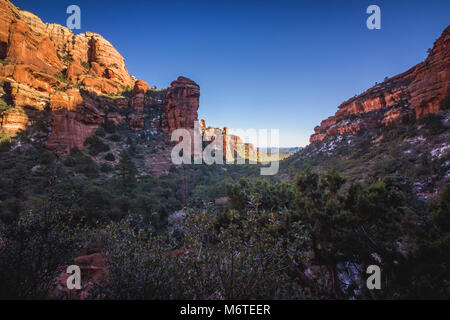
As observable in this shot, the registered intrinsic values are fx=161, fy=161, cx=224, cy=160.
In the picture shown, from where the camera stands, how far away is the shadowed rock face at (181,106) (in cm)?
4109

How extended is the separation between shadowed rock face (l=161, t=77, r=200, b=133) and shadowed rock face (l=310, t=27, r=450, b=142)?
3780 cm

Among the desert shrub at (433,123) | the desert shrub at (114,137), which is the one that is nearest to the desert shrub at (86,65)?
the desert shrub at (114,137)

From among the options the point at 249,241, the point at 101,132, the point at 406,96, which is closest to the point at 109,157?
the point at 101,132

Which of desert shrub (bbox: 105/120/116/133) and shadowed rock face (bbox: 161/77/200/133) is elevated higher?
shadowed rock face (bbox: 161/77/200/133)

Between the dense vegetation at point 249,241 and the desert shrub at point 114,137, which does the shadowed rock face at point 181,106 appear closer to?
the desert shrub at point 114,137

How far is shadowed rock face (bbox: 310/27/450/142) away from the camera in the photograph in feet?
74.4

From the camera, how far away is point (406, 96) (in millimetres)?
31406

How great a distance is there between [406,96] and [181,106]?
47.6 metres

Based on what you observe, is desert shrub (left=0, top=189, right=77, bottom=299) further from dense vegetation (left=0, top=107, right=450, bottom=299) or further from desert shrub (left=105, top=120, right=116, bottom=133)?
desert shrub (left=105, top=120, right=116, bottom=133)

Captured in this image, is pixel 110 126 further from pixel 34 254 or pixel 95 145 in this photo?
pixel 34 254

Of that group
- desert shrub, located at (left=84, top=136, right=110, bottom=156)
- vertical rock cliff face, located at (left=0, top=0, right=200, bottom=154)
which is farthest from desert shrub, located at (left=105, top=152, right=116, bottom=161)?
vertical rock cliff face, located at (left=0, top=0, right=200, bottom=154)

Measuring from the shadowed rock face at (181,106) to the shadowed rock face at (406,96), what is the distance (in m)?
37.8

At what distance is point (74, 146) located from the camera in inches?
900

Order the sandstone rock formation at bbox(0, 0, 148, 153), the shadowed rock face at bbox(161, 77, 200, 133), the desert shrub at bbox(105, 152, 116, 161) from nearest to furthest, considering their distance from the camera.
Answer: the sandstone rock formation at bbox(0, 0, 148, 153)
the desert shrub at bbox(105, 152, 116, 161)
the shadowed rock face at bbox(161, 77, 200, 133)
